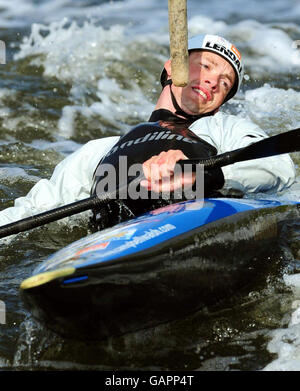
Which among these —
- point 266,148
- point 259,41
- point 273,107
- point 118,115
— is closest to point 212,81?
point 266,148

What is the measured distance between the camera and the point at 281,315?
341cm

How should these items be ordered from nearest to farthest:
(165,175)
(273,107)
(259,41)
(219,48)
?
(165,175) < (219,48) < (273,107) < (259,41)

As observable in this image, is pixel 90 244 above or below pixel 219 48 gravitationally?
below

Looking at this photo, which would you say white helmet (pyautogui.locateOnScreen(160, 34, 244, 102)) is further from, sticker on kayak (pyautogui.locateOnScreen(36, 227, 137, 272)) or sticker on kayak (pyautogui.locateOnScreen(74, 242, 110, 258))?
sticker on kayak (pyautogui.locateOnScreen(74, 242, 110, 258))

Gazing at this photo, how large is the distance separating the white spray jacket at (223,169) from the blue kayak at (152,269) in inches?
14.7

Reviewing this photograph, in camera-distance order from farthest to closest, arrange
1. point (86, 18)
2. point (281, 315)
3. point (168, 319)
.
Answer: point (86, 18)
point (281, 315)
point (168, 319)

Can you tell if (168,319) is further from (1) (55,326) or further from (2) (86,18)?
(2) (86,18)

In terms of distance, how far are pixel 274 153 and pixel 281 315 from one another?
809 mm

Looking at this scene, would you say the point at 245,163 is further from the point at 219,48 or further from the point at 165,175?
the point at 219,48

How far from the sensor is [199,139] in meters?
3.96

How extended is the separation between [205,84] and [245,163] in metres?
0.70

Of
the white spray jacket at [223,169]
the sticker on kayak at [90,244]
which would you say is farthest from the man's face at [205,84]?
the sticker on kayak at [90,244]

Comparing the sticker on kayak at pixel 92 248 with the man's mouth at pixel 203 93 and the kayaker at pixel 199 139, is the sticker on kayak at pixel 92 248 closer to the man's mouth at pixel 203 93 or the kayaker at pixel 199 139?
the kayaker at pixel 199 139
